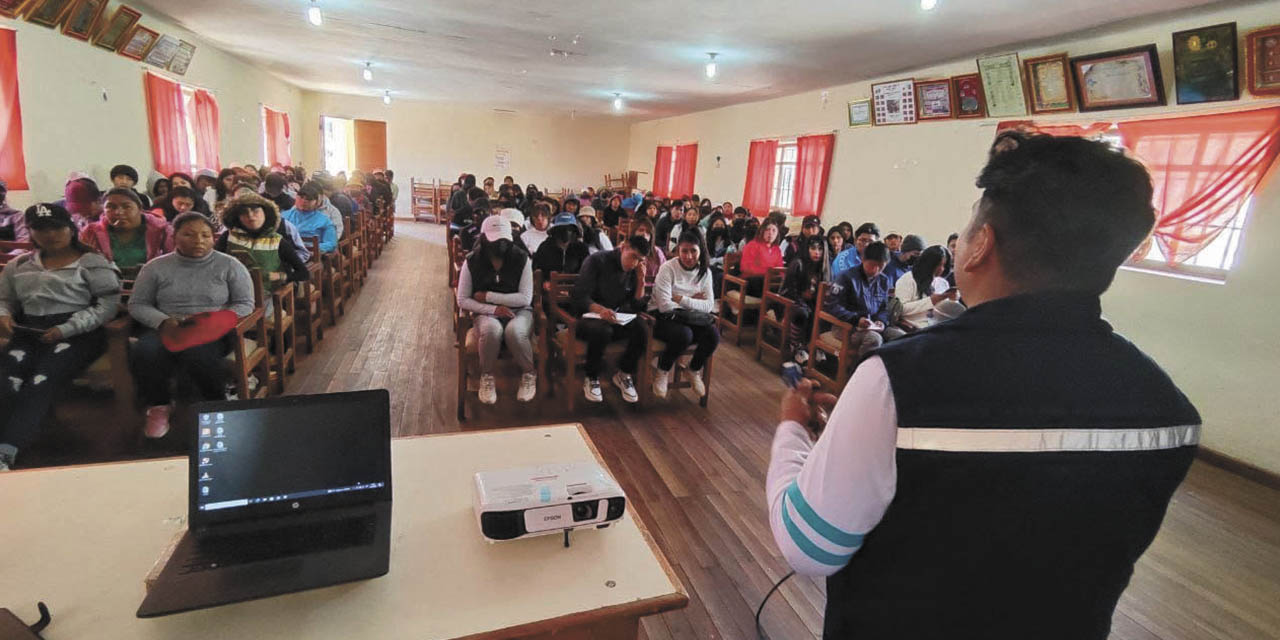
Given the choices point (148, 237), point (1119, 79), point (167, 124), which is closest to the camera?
point (148, 237)

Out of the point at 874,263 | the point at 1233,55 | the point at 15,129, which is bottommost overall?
the point at 874,263

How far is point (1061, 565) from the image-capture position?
75 cm

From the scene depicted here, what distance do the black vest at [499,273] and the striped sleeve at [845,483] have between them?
2785 millimetres

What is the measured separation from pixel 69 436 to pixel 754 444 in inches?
131

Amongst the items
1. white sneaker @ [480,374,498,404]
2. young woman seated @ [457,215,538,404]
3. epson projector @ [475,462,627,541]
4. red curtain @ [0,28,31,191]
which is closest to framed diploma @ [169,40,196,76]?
red curtain @ [0,28,31,191]

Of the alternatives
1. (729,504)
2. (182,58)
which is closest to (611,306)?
(729,504)

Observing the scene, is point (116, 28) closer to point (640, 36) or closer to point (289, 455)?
point (640, 36)

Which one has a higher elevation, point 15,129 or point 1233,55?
point 1233,55

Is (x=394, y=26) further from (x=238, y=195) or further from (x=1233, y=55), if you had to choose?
(x=1233, y=55)

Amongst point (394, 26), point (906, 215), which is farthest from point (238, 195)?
point (906, 215)

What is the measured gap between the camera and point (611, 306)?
3.51 meters

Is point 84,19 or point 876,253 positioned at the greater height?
point 84,19

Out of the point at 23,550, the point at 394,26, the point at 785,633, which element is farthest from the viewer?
the point at 394,26

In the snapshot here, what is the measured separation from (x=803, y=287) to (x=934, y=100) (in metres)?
2.24
